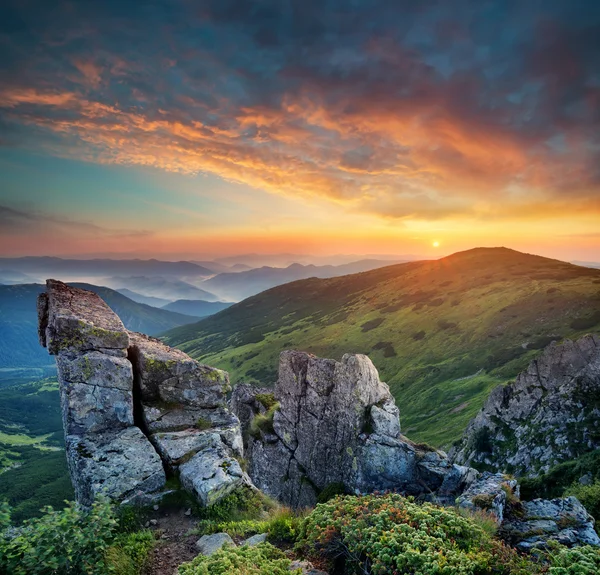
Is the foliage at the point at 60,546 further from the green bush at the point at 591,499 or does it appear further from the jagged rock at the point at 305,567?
the green bush at the point at 591,499

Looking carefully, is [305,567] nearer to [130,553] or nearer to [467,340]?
[130,553]

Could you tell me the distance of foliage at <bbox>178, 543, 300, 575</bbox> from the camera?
9570 millimetres

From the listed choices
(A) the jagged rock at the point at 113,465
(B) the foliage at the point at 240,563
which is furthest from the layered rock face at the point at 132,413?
(B) the foliage at the point at 240,563

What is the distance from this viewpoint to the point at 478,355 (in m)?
130

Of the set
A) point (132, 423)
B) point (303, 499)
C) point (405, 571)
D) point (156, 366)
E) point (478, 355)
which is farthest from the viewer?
point (478, 355)

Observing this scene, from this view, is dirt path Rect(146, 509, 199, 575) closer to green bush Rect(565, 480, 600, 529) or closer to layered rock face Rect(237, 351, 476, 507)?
green bush Rect(565, 480, 600, 529)

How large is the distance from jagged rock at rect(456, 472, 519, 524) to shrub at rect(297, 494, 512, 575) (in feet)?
18.0

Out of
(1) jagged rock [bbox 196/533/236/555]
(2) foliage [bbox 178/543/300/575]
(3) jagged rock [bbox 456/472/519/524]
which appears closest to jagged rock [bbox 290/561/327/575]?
(2) foliage [bbox 178/543/300/575]

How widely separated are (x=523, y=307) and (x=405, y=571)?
16285 cm

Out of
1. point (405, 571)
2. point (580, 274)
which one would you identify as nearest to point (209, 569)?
point (405, 571)

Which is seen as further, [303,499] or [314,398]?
[314,398]

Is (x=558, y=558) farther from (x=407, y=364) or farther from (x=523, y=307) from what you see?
(x=523, y=307)

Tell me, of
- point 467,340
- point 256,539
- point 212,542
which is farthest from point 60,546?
point 467,340

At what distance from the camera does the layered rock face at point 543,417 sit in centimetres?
4150
